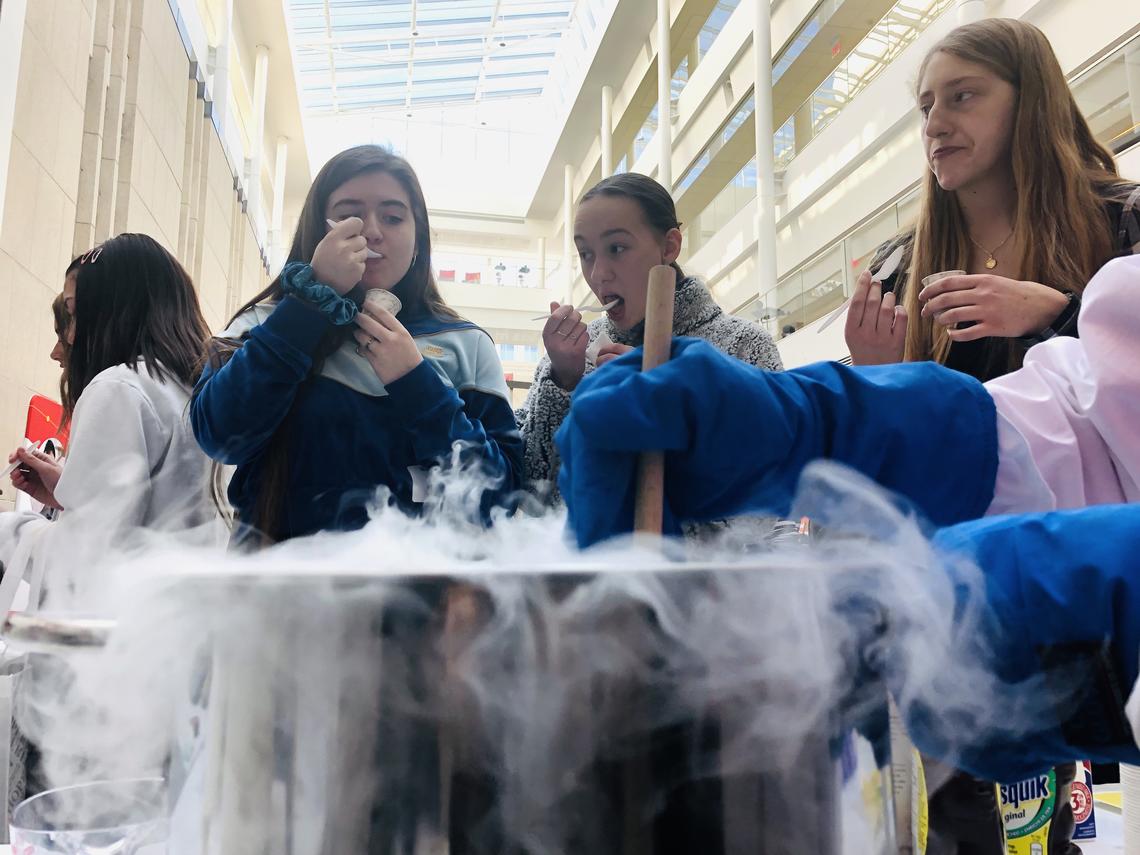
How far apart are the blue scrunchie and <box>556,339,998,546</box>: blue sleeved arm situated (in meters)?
0.59

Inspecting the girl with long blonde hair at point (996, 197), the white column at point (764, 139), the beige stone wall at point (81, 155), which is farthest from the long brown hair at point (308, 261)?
the white column at point (764, 139)

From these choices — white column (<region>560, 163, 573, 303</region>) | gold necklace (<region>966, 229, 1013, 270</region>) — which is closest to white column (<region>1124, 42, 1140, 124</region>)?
gold necklace (<region>966, 229, 1013, 270</region>)

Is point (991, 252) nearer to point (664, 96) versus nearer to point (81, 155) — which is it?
point (81, 155)

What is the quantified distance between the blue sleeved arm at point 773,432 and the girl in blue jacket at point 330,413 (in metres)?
0.51

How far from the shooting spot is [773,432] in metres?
0.35

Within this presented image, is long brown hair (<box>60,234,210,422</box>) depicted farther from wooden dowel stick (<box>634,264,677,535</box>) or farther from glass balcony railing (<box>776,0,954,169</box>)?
glass balcony railing (<box>776,0,954,169</box>)

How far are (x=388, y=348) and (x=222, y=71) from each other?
292 inches

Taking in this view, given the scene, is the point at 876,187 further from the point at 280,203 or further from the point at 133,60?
the point at 280,203

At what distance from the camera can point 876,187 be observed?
6.29m

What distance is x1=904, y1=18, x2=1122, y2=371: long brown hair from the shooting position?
2.55ft

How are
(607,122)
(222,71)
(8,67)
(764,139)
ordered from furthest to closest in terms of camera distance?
(607,122) < (764,139) < (222,71) < (8,67)

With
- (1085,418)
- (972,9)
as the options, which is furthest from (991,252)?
(972,9)

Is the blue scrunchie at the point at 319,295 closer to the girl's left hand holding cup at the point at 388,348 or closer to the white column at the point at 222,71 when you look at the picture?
the girl's left hand holding cup at the point at 388,348

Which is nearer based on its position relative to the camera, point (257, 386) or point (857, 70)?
point (257, 386)
